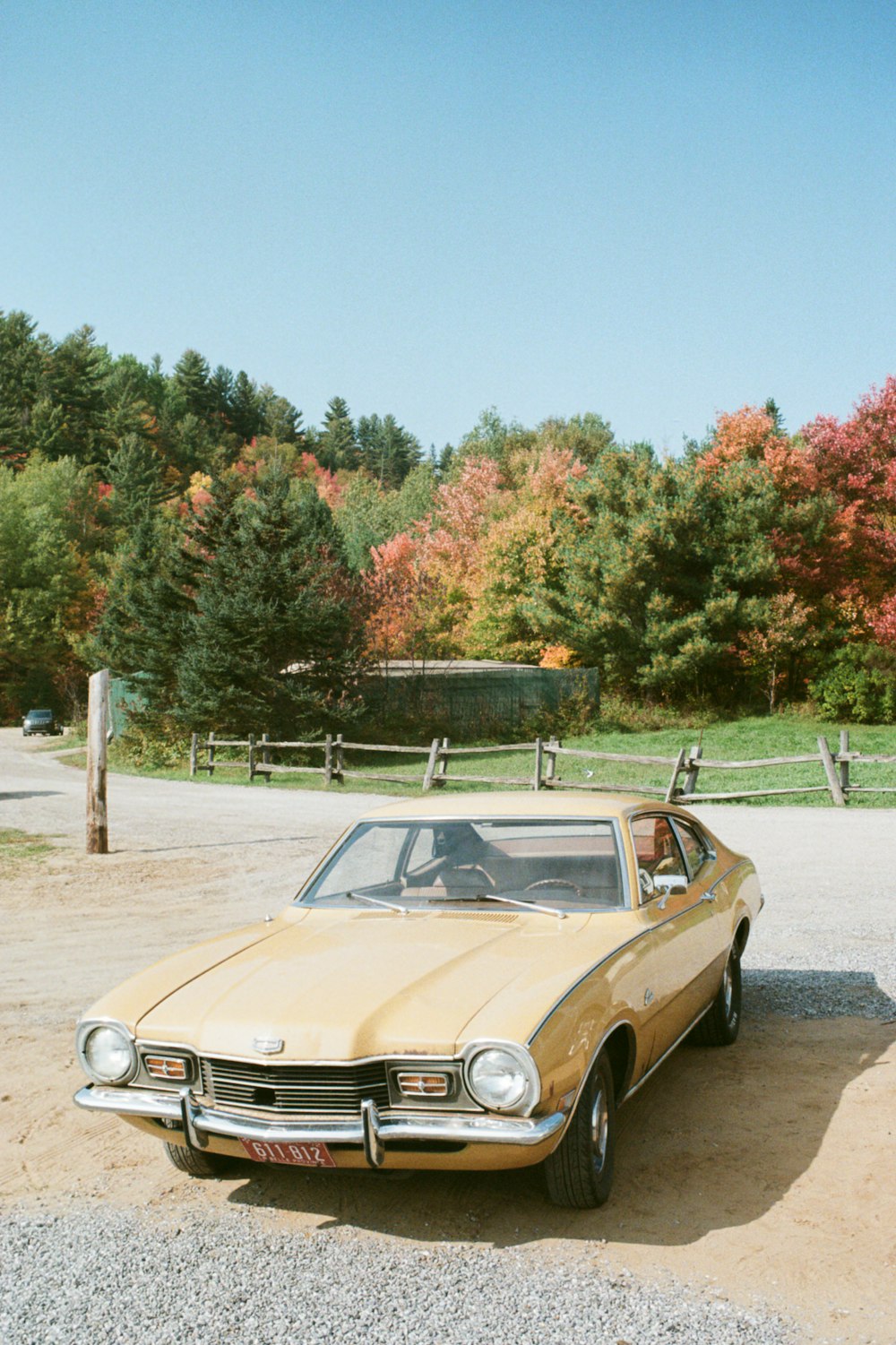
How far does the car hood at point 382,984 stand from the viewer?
3898 mm

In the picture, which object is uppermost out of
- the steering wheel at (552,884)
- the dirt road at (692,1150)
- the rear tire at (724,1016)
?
the steering wheel at (552,884)

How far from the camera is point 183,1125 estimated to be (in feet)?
13.4

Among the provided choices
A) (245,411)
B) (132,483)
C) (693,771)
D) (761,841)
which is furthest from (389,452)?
(761,841)

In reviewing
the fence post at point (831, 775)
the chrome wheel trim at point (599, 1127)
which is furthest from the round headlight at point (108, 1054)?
the fence post at point (831, 775)

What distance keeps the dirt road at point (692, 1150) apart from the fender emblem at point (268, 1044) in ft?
2.46

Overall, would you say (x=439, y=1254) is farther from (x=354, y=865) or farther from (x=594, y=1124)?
(x=354, y=865)

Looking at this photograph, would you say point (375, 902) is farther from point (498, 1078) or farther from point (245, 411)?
point (245, 411)

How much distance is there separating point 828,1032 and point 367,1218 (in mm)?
3520

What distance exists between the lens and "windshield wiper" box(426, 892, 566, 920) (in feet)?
16.4

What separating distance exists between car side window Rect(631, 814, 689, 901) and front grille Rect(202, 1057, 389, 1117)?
207cm

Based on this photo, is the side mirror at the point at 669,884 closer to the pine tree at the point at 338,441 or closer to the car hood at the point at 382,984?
the car hood at the point at 382,984

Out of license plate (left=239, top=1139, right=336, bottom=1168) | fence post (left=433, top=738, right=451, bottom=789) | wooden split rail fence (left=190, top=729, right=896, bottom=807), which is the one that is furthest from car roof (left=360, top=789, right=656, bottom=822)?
fence post (left=433, top=738, right=451, bottom=789)

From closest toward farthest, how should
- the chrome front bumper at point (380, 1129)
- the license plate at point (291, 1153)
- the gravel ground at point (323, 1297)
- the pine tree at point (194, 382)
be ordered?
the gravel ground at point (323, 1297), the chrome front bumper at point (380, 1129), the license plate at point (291, 1153), the pine tree at point (194, 382)

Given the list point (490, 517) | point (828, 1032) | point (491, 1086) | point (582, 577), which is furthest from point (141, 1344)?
point (490, 517)
